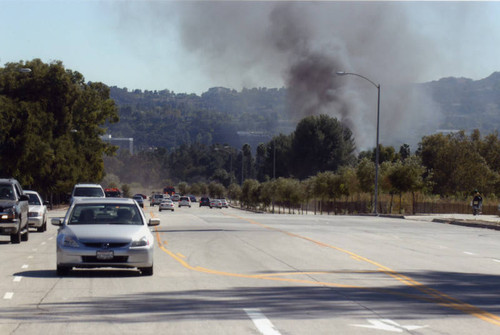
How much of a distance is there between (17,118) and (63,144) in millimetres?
10958

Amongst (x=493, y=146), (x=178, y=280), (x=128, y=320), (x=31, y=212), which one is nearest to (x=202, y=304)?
(x=128, y=320)

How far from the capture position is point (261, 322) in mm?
11016

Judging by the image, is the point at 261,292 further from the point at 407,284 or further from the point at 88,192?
the point at 88,192

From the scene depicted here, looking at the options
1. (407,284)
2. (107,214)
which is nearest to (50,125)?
(107,214)

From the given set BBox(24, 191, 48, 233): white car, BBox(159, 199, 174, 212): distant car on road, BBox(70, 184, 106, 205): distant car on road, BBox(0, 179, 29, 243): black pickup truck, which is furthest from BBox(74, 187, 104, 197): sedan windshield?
BBox(159, 199, 174, 212): distant car on road

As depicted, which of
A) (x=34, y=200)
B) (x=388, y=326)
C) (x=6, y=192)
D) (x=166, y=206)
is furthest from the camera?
(x=166, y=206)

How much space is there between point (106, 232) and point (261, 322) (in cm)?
625

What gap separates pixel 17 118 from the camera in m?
59.4

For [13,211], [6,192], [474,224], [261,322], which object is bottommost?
[261,322]

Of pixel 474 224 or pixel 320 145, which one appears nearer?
pixel 474 224

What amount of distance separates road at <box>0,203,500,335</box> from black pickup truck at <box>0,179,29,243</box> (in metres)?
0.62

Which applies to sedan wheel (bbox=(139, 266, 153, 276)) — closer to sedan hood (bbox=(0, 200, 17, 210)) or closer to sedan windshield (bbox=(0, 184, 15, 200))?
sedan hood (bbox=(0, 200, 17, 210))

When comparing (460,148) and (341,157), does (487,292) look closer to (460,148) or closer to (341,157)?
(460,148)

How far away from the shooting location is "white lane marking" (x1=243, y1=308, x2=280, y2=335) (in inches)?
407
